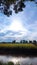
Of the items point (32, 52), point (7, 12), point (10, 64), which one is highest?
point (7, 12)

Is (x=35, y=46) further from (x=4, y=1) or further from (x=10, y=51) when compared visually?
(x=4, y=1)

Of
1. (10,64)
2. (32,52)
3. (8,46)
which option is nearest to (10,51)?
(8,46)

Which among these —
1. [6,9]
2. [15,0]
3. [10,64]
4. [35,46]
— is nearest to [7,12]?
[6,9]

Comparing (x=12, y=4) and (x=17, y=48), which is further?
(x=17, y=48)

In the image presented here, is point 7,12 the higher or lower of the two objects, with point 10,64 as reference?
higher

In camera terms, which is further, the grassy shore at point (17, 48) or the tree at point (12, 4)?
the grassy shore at point (17, 48)

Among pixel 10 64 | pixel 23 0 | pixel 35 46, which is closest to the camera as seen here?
pixel 10 64

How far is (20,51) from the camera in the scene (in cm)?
4156

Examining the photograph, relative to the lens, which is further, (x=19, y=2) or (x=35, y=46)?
(x=35, y=46)

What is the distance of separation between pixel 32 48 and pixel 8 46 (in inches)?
157

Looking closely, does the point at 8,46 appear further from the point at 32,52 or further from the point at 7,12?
the point at 7,12

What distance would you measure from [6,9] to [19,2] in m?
A: 1.67

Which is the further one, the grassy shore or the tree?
the grassy shore

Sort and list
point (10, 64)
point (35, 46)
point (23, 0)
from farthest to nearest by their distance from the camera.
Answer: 1. point (35, 46)
2. point (23, 0)
3. point (10, 64)
